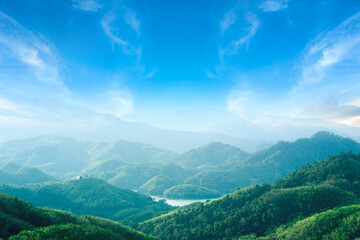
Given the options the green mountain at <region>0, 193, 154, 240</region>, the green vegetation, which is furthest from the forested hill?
the green mountain at <region>0, 193, 154, 240</region>

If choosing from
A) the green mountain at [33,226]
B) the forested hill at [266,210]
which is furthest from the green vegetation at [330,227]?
the green mountain at [33,226]

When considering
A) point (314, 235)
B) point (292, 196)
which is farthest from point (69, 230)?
point (292, 196)

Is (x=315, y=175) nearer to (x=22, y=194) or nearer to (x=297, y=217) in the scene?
(x=297, y=217)

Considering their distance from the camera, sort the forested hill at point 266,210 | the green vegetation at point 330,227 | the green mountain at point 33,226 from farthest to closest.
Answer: the forested hill at point 266,210 → the green vegetation at point 330,227 → the green mountain at point 33,226

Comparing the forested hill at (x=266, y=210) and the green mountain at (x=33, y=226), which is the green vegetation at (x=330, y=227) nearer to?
the forested hill at (x=266, y=210)

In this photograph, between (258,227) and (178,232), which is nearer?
(258,227)

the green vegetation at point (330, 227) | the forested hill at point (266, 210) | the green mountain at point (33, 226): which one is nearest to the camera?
the green mountain at point (33, 226)

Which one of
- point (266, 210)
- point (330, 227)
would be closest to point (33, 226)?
point (330, 227)

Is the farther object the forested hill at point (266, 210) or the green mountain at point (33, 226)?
the forested hill at point (266, 210)

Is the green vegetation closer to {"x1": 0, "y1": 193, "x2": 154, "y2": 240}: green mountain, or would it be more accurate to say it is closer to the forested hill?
the forested hill
